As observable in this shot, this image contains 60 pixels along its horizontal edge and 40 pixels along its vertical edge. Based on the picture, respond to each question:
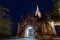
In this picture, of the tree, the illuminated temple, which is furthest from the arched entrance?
the tree

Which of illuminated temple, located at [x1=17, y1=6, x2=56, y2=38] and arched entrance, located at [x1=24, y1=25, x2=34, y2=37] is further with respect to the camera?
arched entrance, located at [x1=24, y1=25, x2=34, y2=37]

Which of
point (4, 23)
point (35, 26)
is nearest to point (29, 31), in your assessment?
point (35, 26)

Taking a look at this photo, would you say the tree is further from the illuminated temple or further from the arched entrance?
the arched entrance

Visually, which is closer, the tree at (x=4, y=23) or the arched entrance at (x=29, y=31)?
the tree at (x=4, y=23)

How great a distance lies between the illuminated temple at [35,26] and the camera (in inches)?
318

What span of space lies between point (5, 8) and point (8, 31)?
128 centimetres

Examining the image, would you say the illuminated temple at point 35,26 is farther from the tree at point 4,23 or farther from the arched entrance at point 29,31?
the tree at point 4,23

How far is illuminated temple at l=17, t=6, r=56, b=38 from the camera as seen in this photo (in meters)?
8.07

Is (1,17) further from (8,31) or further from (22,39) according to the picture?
(22,39)

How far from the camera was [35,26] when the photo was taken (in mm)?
9992

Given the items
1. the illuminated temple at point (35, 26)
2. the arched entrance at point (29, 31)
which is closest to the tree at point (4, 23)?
the illuminated temple at point (35, 26)

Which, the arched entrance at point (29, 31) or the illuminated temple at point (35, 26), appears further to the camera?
the arched entrance at point (29, 31)

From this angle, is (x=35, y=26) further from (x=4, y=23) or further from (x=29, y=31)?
(x=4, y=23)

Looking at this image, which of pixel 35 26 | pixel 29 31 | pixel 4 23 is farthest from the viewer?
pixel 29 31
